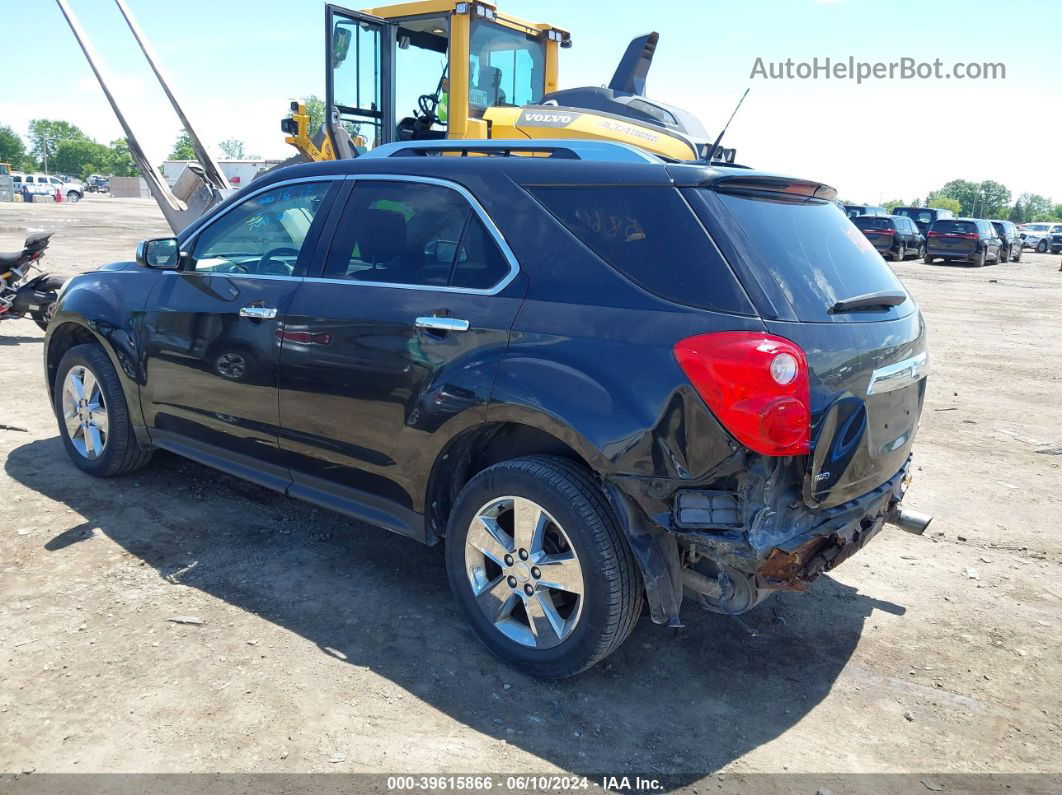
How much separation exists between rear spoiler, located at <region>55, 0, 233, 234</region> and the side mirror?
19.8 ft

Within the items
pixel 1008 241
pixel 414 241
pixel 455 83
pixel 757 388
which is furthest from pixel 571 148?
pixel 1008 241

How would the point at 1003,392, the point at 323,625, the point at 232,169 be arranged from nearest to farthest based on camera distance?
the point at 323,625 → the point at 1003,392 → the point at 232,169

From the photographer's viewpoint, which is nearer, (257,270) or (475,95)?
(257,270)

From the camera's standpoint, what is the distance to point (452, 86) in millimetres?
9320

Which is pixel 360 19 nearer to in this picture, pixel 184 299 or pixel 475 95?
pixel 475 95

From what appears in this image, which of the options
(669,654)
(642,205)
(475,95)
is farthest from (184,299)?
(475,95)

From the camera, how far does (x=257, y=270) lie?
4.18 m

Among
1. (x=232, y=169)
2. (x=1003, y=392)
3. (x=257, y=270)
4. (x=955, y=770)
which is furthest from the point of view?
(x=232, y=169)

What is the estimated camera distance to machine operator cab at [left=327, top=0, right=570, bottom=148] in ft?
30.5

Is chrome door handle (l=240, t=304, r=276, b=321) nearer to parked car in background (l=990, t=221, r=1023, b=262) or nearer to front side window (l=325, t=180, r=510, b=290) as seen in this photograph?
front side window (l=325, t=180, r=510, b=290)

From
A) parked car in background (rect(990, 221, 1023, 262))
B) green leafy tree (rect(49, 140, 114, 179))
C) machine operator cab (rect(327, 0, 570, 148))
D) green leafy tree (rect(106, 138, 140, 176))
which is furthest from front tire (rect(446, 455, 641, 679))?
green leafy tree (rect(106, 138, 140, 176))

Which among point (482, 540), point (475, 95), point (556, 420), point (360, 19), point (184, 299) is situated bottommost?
point (482, 540)

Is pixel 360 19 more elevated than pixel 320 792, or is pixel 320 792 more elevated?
pixel 360 19

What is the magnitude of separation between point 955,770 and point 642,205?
7.27 ft
